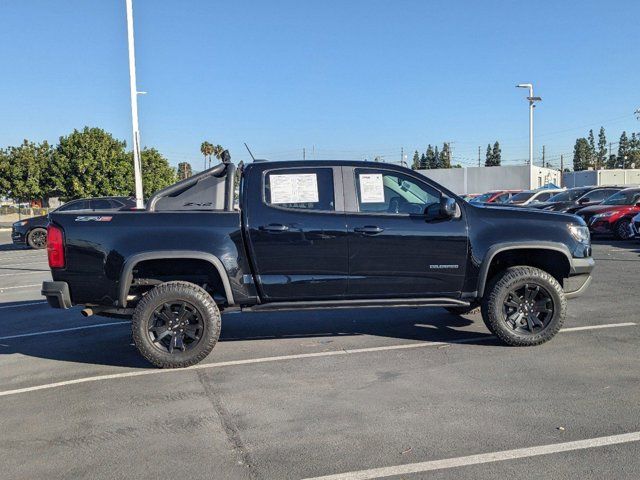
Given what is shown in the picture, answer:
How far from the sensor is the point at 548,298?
577cm

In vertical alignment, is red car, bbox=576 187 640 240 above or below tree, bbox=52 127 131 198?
below

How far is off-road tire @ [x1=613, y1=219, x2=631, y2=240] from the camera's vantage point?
16.2 metres

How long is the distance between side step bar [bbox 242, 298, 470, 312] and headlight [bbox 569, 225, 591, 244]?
1.35 m

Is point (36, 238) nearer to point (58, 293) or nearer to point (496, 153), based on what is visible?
point (58, 293)

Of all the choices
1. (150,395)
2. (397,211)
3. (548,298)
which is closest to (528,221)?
(548,298)

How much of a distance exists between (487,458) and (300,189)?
3.14 meters

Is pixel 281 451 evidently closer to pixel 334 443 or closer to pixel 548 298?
pixel 334 443

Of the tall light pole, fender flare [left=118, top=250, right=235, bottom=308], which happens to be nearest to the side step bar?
fender flare [left=118, top=250, right=235, bottom=308]

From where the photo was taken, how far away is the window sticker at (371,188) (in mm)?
5668

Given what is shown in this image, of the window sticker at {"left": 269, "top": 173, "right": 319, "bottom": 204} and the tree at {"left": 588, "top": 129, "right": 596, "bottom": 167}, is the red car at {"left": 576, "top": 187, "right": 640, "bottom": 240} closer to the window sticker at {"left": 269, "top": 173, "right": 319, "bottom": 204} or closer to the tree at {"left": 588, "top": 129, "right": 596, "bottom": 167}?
the window sticker at {"left": 269, "top": 173, "right": 319, "bottom": 204}

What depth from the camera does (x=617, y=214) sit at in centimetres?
1633

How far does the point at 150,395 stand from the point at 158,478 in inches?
58.7

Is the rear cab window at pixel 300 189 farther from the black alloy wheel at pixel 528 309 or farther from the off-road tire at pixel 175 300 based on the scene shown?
the black alloy wheel at pixel 528 309

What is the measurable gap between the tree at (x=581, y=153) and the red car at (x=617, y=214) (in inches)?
4337
